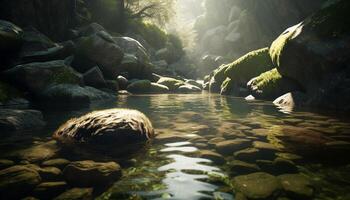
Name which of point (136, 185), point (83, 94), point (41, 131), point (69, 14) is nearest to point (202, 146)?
point (136, 185)

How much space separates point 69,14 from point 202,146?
24378mm

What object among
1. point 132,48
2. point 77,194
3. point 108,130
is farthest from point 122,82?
point 77,194

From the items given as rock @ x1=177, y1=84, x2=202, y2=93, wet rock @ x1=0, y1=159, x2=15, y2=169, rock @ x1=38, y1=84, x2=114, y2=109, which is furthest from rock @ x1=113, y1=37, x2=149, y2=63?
wet rock @ x1=0, y1=159, x2=15, y2=169

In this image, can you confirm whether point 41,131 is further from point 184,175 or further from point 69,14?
point 69,14

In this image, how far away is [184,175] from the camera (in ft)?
15.1

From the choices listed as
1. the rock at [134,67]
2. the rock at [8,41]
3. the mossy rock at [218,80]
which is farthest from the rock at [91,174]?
the mossy rock at [218,80]

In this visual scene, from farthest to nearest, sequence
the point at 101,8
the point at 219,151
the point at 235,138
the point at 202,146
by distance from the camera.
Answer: the point at 101,8
the point at 235,138
the point at 202,146
the point at 219,151

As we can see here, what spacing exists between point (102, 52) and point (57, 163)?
683 inches

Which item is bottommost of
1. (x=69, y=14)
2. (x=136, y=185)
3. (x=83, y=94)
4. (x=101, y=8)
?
(x=136, y=185)

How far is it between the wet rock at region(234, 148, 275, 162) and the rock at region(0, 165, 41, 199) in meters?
3.26

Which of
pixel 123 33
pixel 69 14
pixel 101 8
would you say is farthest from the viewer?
pixel 123 33

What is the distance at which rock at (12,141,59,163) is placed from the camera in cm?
540

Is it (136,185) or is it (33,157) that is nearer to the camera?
(136,185)

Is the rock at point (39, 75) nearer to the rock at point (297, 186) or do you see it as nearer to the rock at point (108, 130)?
the rock at point (108, 130)
